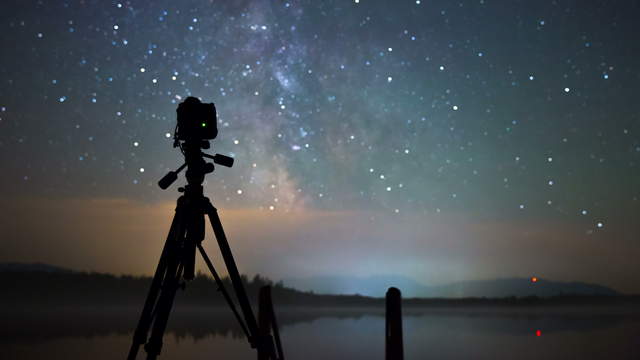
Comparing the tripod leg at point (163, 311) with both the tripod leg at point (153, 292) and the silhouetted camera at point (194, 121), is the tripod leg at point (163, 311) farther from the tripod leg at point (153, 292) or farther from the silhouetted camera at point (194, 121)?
Result: the silhouetted camera at point (194, 121)

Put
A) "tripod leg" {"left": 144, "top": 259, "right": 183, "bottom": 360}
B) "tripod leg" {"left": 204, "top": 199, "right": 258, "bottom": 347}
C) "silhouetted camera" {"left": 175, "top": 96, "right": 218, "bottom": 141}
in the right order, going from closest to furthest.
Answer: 1. "tripod leg" {"left": 144, "top": 259, "right": 183, "bottom": 360}
2. "tripod leg" {"left": 204, "top": 199, "right": 258, "bottom": 347}
3. "silhouetted camera" {"left": 175, "top": 96, "right": 218, "bottom": 141}

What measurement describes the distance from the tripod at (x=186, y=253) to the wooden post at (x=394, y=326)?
1048 millimetres

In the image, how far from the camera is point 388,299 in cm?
429

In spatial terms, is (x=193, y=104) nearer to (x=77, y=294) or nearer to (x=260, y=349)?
(x=260, y=349)

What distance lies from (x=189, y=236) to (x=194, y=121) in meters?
0.91

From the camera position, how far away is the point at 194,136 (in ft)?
14.1

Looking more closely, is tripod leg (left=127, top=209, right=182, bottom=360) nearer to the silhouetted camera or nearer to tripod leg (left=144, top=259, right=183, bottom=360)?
tripod leg (left=144, top=259, right=183, bottom=360)

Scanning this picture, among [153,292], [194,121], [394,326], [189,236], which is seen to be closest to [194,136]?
[194,121]

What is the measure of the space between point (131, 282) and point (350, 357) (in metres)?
69.8

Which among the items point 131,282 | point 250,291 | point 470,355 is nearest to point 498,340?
point 470,355

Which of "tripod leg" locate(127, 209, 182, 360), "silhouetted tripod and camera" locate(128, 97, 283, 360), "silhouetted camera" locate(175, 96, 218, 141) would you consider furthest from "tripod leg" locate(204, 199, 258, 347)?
"silhouetted camera" locate(175, 96, 218, 141)

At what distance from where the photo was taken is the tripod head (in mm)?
4219

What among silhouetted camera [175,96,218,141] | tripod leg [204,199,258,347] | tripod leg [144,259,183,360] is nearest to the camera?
tripod leg [144,259,183,360]

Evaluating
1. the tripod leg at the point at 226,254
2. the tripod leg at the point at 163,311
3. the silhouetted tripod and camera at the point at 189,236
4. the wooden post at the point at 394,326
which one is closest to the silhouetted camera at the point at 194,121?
the silhouetted tripod and camera at the point at 189,236
